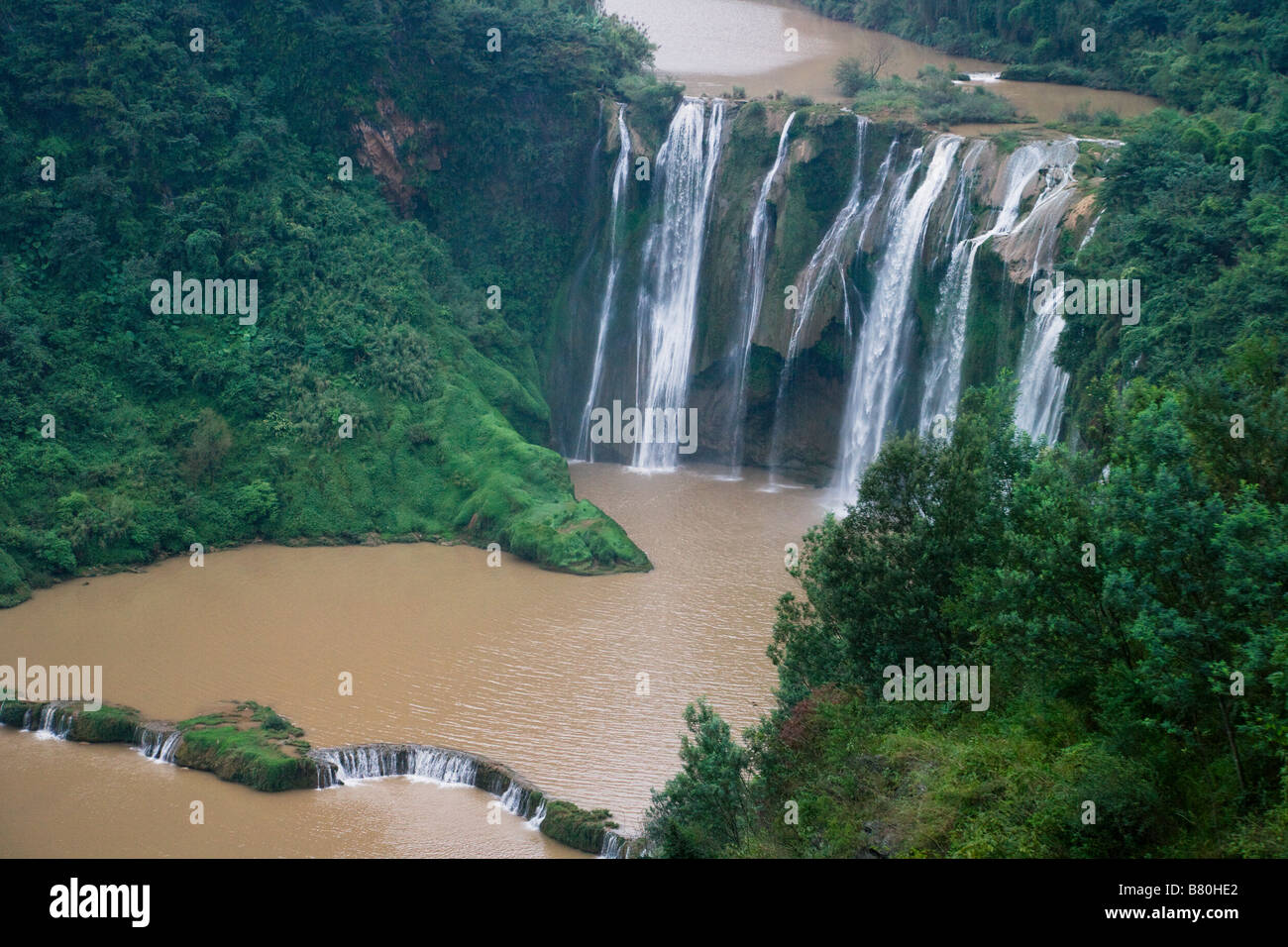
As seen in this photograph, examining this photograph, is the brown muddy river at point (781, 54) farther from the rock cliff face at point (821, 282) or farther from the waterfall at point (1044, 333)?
the waterfall at point (1044, 333)

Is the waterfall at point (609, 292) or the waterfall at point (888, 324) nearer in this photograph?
the waterfall at point (888, 324)

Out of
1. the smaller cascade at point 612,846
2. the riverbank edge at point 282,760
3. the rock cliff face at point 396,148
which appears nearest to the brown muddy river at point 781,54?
the rock cliff face at point 396,148

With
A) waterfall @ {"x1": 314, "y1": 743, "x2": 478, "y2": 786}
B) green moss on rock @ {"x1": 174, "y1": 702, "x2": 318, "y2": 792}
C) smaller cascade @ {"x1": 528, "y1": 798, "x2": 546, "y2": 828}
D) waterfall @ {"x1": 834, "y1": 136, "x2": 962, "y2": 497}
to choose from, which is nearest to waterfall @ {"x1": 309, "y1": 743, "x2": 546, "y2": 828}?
waterfall @ {"x1": 314, "y1": 743, "x2": 478, "y2": 786}

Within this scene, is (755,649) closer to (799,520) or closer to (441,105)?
(799,520)

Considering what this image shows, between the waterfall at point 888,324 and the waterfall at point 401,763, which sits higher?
the waterfall at point 888,324

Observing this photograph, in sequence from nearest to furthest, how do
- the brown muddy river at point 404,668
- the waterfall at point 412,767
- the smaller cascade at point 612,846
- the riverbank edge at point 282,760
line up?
1. the smaller cascade at point 612,846
2. the riverbank edge at point 282,760
3. the brown muddy river at point 404,668
4. the waterfall at point 412,767

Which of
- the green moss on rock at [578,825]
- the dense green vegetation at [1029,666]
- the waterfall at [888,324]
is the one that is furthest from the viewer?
the waterfall at [888,324]
